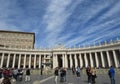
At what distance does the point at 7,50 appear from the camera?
73.7 meters

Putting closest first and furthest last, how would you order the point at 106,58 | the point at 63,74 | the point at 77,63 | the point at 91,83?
the point at 91,83, the point at 63,74, the point at 106,58, the point at 77,63

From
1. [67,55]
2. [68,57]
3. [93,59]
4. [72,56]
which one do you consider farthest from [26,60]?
[93,59]

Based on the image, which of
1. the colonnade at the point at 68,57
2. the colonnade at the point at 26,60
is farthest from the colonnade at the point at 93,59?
the colonnade at the point at 26,60

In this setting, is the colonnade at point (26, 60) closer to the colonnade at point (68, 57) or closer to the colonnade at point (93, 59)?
the colonnade at point (68, 57)

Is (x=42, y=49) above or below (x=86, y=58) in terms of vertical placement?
above

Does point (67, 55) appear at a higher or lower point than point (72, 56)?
higher

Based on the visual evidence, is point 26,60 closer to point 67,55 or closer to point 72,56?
point 67,55

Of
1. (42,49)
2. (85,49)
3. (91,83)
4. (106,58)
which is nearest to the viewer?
(91,83)

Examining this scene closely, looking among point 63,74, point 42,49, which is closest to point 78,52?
point 42,49

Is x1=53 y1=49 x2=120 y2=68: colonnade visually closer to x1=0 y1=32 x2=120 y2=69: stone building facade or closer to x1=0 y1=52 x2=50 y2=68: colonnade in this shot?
x1=0 y1=32 x2=120 y2=69: stone building facade

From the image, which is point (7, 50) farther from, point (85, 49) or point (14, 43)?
point (85, 49)

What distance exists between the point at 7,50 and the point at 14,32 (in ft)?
90.9

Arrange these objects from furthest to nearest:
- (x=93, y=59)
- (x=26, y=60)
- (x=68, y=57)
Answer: (x=26, y=60), (x=68, y=57), (x=93, y=59)

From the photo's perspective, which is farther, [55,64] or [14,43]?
[14,43]
